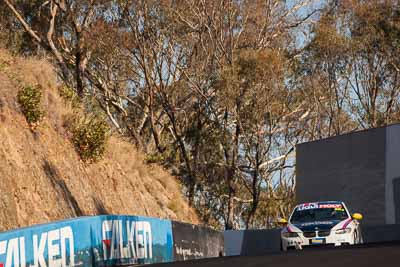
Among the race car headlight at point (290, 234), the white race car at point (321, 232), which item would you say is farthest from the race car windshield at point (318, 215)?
the race car headlight at point (290, 234)

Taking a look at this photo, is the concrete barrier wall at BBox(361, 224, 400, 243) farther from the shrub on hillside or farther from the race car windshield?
the shrub on hillside

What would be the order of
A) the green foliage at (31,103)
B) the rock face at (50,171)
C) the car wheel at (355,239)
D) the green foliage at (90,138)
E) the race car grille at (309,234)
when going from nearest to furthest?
1. the race car grille at (309,234)
2. the car wheel at (355,239)
3. the rock face at (50,171)
4. the green foliage at (31,103)
5. the green foliage at (90,138)

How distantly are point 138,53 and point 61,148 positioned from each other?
816 inches

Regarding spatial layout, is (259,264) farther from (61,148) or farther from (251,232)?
(251,232)

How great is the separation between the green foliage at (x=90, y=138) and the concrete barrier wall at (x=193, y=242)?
533cm

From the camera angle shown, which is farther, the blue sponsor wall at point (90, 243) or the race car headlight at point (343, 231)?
the race car headlight at point (343, 231)

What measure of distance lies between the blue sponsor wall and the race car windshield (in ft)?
11.7

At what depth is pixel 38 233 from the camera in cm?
1719

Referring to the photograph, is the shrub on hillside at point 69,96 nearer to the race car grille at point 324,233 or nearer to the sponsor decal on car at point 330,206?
the sponsor decal on car at point 330,206

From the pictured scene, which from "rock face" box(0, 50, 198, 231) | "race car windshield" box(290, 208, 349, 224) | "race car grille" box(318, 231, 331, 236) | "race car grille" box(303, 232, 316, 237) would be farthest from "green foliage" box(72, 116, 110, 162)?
"race car grille" box(318, 231, 331, 236)

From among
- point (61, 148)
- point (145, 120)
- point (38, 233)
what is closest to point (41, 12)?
point (145, 120)

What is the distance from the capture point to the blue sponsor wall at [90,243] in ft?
53.4

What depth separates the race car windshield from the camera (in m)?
24.4

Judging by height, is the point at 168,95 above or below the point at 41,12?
below
